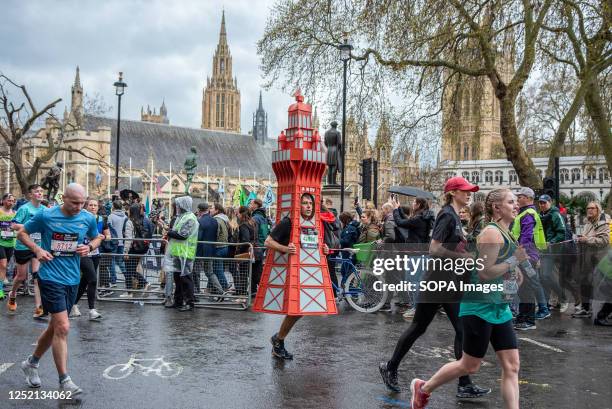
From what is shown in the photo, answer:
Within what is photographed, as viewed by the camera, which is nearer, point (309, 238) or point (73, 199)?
point (73, 199)

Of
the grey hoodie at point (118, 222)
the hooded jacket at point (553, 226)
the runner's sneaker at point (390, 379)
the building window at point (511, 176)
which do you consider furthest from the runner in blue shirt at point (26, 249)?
the building window at point (511, 176)

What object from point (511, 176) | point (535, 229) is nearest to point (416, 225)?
point (535, 229)

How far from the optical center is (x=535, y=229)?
11.0 meters

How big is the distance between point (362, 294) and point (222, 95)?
4969 inches

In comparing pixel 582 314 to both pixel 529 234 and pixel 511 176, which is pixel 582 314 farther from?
pixel 511 176

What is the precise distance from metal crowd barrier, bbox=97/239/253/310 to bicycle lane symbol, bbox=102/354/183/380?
456cm

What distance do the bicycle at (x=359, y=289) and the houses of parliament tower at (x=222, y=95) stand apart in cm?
12460

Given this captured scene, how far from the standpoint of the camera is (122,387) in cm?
673

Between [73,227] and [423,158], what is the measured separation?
16.6m

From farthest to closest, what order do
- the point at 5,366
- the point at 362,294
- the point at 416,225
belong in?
the point at 362,294 < the point at 416,225 < the point at 5,366

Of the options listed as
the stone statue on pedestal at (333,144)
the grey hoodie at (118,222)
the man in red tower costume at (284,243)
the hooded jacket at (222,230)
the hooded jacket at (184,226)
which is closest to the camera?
the man in red tower costume at (284,243)

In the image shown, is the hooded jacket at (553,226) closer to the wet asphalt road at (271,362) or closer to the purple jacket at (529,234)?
the wet asphalt road at (271,362)

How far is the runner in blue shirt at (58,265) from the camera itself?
6.34 m

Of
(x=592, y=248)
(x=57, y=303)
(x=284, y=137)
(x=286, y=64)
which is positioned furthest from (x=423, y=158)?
(x=57, y=303)
